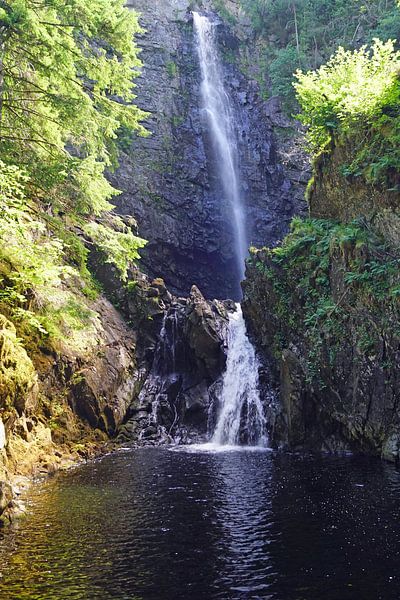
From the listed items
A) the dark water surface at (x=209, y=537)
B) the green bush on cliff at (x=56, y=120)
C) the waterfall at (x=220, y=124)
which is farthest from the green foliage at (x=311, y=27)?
the dark water surface at (x=209, y=537)

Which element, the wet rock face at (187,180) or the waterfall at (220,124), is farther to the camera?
the waterfall at (220,124)

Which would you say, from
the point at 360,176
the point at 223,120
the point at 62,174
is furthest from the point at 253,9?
the point at 62,174

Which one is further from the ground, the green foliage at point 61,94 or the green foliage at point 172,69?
the green foliage at point 172,69

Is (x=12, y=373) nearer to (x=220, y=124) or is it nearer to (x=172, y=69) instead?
(x=220, y=124)

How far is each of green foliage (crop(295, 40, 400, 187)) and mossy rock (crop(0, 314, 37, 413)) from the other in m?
14.1

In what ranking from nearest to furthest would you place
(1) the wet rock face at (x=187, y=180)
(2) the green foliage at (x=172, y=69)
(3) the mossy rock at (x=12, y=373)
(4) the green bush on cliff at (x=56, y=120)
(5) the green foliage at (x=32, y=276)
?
(5) the green foliage at (x=32, y=276)
(4) the green bush on cliff at (x=56, y=120)
(3) the mossy rock at (x=12, y=373)
(1) the wet rock face at (x=187, y=180)
(2) the green foliage at (x=172, y=69)

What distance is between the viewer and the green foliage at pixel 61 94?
1312cm

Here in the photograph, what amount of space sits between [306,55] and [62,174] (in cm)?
3546

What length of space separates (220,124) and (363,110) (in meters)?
21.9

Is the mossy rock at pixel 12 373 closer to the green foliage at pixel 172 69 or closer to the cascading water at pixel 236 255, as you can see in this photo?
the cascading water at pixel 236 255

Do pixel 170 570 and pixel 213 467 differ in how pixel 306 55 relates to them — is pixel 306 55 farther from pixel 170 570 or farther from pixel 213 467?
pixel 170 570

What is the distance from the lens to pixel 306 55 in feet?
135

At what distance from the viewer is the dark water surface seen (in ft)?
23.0

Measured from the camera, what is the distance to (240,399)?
71.7ft
